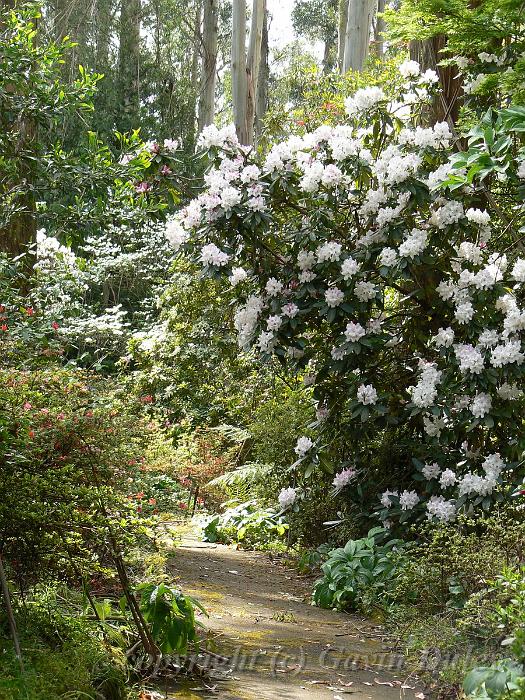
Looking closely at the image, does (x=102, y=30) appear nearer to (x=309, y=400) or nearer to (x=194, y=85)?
(x=194, y=85)

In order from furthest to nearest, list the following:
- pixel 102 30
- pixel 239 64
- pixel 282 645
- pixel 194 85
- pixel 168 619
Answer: pixel 194 85, pixel 102 30, pixel 239 64, pixel 282 645, pixel 168 619

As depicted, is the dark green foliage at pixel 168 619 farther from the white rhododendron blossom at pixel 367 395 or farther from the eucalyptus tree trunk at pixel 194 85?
the eucalyptus tree trunk at pixel 194 85

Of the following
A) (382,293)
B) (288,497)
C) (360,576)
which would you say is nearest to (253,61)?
(382,293)

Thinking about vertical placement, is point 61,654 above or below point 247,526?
above

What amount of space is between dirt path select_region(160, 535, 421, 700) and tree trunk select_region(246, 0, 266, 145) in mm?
10246

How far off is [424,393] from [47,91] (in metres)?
2.85

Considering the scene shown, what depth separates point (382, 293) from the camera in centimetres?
574

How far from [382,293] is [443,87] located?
7.71ft

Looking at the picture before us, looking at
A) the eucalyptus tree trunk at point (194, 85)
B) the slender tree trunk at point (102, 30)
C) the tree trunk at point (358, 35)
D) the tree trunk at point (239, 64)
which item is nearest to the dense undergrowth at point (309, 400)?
the tree trunk at point (239, 64)

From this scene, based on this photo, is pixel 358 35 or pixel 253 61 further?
pixel 253 61

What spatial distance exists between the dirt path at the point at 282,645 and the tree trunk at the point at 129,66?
14106mm

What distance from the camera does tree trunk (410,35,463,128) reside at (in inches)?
274

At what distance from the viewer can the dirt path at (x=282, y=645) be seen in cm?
351

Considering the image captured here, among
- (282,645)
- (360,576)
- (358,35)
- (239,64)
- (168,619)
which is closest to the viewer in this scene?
(168,619)
